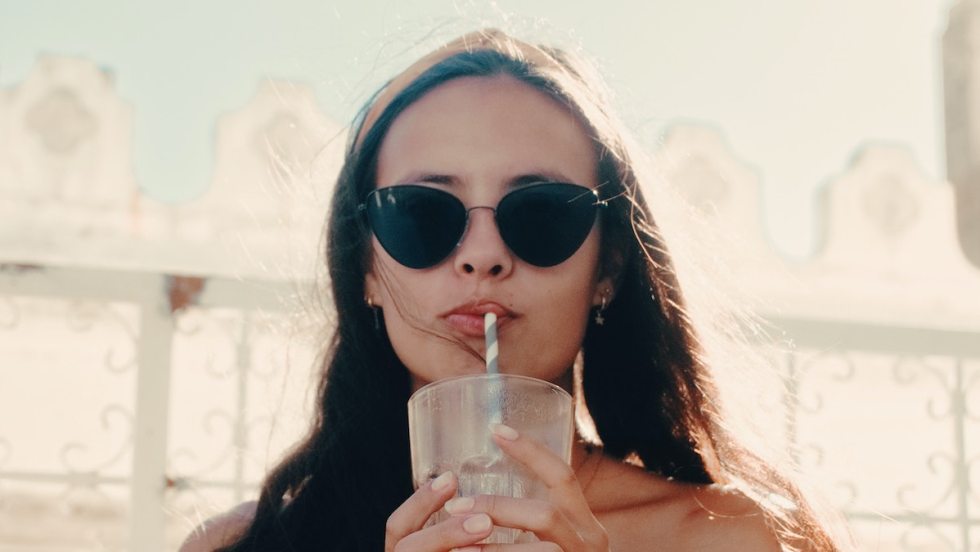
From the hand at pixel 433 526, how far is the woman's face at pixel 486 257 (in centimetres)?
61

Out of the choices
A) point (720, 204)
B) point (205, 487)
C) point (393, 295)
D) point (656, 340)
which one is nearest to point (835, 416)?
point (720, 204)

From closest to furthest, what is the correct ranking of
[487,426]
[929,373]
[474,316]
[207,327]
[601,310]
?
[487,426] → [474,316] → [601,310] → [207,327] → [929,373]

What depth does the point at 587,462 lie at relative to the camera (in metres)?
3.23

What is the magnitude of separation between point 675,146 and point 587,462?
4.74m

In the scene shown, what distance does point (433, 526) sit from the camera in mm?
2219

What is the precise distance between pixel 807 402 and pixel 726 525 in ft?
10.5

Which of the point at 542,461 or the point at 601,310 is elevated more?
the point at 601,310

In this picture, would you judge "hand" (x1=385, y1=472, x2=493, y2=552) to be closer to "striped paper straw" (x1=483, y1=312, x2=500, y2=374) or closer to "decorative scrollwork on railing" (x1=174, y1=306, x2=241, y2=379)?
"striped paper straw" (x1=483, y1=312, x2=500, y2=374)

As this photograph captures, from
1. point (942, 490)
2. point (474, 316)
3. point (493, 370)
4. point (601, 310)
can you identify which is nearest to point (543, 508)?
point (493, 370)

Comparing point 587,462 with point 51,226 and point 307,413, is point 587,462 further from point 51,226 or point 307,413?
point 51,226

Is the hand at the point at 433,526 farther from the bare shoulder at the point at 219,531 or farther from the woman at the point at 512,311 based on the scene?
the bare shoulder at the point at 219,531

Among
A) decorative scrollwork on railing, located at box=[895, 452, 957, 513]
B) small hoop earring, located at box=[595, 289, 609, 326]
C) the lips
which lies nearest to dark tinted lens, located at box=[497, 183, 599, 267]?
the lips

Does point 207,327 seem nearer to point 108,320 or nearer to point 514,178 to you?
point 108,320

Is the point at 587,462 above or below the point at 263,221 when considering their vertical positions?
below
